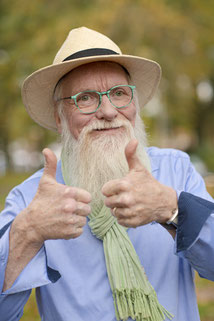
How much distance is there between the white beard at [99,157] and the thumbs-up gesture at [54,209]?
57cm

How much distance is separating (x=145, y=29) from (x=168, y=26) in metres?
0.67

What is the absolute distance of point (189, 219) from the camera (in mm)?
1837

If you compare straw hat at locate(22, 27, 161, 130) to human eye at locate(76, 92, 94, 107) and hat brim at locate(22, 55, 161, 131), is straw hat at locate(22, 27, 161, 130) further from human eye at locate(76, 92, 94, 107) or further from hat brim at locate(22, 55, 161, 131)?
human eye at locate(76, 92, 94, 107)

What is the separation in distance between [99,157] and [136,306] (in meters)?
0.83

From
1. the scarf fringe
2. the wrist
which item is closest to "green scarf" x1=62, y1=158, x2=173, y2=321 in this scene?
the scarf fringe

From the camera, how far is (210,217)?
74.8 inches

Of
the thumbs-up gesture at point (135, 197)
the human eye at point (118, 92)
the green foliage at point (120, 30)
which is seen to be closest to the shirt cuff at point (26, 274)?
the thumbs-up gesture at point (135, 197)

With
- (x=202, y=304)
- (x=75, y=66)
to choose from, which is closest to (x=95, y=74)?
(x=75, y=66)

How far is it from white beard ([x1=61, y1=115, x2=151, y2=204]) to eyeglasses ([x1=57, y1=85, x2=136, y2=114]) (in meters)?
0.10

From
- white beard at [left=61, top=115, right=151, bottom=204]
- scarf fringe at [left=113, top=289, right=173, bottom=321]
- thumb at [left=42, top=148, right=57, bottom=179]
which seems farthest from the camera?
white beard at [left=61, top=115, right=151, bottom=204]

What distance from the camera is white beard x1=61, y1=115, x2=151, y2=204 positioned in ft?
7.65

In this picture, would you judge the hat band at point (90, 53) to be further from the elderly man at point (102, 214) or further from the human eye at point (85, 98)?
the human eye at point (85, 98)

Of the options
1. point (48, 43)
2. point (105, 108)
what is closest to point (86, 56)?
point (105, 108)

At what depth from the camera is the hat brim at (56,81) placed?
2.48 meters
